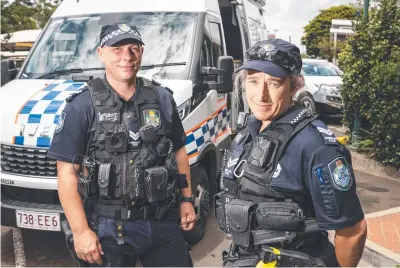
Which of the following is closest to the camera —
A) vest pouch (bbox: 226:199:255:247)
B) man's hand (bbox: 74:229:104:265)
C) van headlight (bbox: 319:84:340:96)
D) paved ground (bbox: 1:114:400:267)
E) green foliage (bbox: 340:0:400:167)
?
vest pouch (bbox: 226:199:255:247)

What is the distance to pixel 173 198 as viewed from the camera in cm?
252

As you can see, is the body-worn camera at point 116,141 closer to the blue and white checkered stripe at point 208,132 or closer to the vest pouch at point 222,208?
the vest pouch at point 222,208

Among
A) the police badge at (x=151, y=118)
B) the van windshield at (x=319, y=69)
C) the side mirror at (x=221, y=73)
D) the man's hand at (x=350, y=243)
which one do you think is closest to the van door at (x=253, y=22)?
the side mirror at (x=221, y=73)

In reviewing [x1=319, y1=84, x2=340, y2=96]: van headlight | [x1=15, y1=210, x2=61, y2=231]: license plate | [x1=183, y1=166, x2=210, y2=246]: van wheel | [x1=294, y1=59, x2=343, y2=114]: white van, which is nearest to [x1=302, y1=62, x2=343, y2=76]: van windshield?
[x1=294, y1=59, x2=343, y2=114]: white van

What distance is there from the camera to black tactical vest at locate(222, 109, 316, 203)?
1697 millimetres

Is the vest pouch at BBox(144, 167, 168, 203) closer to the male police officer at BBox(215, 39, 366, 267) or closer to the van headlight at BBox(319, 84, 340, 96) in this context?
the male police officer at BBox(215, 39, 366, 267)

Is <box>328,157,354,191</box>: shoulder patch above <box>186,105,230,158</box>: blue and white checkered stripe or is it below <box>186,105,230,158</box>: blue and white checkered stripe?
above

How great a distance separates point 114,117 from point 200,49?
2202 mm

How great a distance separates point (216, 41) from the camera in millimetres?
4957

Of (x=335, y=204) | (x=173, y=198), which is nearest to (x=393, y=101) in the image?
(x=173, y=198)

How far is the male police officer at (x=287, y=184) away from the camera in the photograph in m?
1.62

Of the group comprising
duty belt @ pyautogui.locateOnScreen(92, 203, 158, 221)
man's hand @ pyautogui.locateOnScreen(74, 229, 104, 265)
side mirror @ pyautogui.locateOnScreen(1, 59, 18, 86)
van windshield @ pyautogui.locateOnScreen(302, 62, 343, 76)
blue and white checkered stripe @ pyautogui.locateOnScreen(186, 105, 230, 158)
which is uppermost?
side mirror @ pyautogui.locateOnScreen(1, 59, 18, 86)

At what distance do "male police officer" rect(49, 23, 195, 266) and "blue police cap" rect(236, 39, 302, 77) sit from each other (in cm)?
82

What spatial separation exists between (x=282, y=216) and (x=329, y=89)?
10277 millimetres
